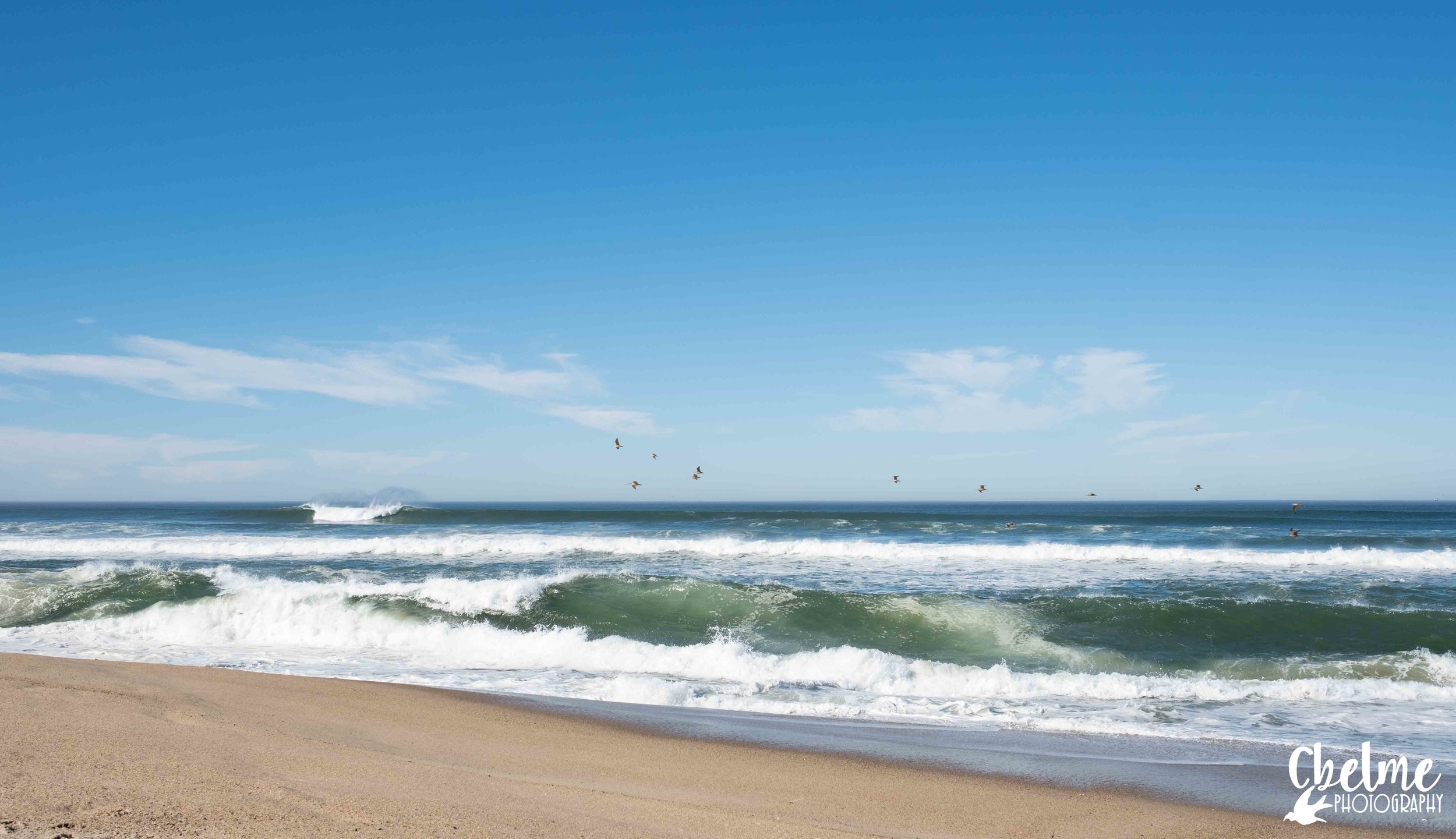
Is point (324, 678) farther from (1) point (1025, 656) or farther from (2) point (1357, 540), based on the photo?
(2) point (1357, 540)

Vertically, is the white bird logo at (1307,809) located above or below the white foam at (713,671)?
above

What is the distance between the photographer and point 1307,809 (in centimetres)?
587

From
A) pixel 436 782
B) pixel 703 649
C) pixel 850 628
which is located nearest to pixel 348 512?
pixel 850 628

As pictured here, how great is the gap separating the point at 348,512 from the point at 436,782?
5223cm

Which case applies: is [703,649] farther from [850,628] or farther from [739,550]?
[739,550]

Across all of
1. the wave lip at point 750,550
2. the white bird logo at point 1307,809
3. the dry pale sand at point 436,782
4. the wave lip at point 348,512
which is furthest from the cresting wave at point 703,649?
the wave lip at point 348,512

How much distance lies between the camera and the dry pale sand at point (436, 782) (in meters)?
4.16

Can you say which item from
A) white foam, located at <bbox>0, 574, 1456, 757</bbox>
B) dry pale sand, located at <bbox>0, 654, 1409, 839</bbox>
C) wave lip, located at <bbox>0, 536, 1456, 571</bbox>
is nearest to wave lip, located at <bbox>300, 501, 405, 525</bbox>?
wave lip, located at <bbox>0, 536, 1456, 571</bbox>

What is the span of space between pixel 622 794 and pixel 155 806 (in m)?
2.65

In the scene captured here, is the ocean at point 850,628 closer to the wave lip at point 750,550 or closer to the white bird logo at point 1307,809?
the wave lip at point 750,550

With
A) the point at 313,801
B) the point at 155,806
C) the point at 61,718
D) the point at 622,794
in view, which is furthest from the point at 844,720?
the point at 61,718

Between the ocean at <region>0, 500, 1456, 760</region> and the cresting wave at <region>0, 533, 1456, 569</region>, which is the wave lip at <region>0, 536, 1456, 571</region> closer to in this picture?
the cresting wave at <region>0, 533, 1456, 569</region>

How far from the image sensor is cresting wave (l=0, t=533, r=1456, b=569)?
25.9m

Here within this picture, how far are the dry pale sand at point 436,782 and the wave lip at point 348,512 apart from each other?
43.8 metres
